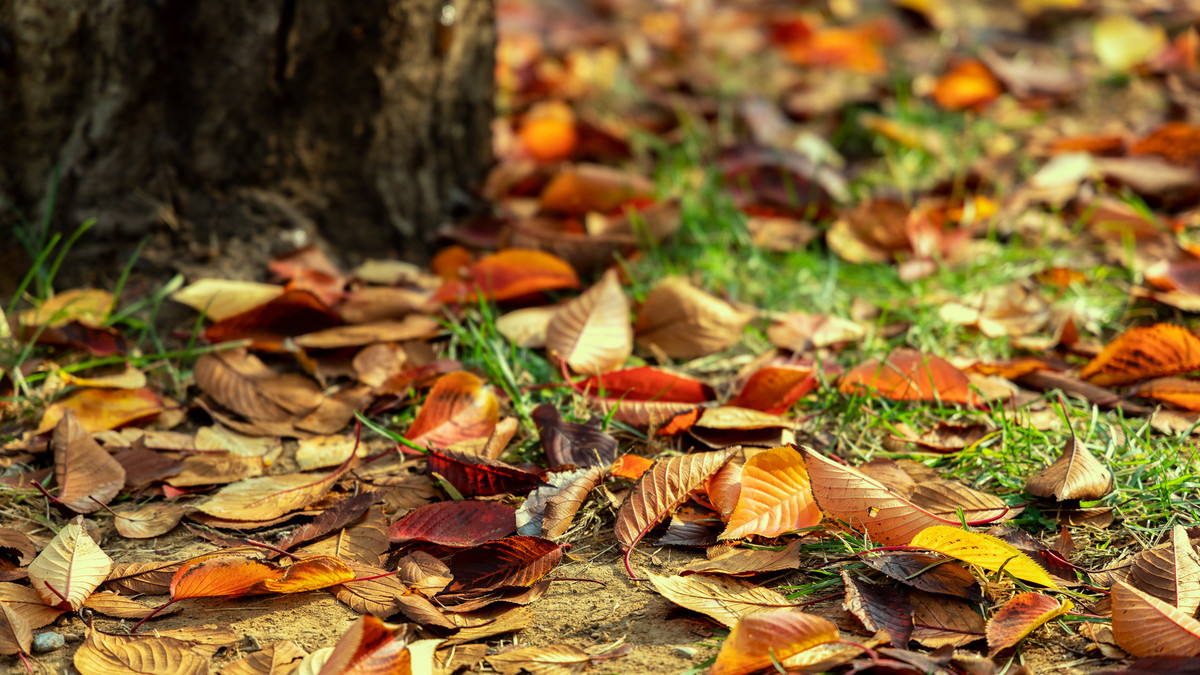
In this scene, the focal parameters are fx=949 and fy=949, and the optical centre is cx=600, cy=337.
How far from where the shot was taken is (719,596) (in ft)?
3.90

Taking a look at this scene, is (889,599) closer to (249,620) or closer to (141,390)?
(249,620)

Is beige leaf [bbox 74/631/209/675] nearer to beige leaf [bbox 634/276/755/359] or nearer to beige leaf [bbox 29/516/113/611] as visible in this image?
beige leaf [bbox 29/516/113/611]

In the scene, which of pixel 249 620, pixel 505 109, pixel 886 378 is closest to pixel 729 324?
pixel 886 378

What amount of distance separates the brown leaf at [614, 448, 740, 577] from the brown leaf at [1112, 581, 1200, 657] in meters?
0.52

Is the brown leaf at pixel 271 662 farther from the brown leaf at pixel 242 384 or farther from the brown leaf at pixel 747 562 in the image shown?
the brown leaf at pixel 242 384

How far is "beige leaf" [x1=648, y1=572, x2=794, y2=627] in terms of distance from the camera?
1.16 meters

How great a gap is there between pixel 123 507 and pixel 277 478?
0.76 ft

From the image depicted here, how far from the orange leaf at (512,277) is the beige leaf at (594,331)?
0.18 metres

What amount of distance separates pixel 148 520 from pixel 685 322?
3.25 feet

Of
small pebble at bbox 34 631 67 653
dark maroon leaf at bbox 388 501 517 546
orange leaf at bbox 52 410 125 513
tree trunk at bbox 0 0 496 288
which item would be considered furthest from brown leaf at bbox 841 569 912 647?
tree trunk at bbox 0 0 496 288

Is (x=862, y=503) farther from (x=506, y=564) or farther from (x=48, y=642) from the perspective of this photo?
(x=48, y=642)

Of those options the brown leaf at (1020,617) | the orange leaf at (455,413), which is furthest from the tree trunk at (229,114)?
the brown leaf at (1020,617)

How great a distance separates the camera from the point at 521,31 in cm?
376

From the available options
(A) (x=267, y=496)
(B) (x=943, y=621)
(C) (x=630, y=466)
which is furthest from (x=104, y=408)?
(B) (x=943, y=621)
